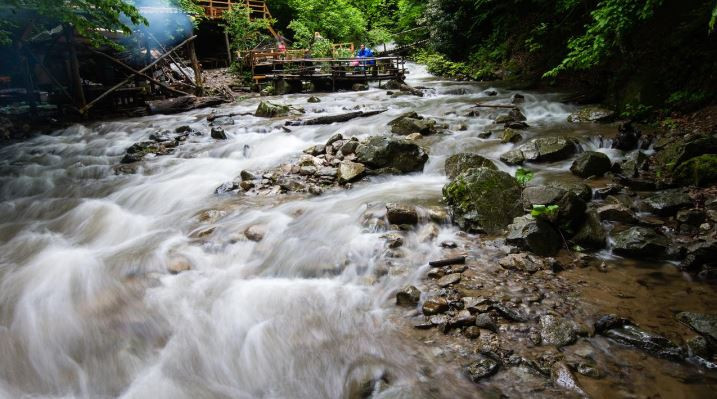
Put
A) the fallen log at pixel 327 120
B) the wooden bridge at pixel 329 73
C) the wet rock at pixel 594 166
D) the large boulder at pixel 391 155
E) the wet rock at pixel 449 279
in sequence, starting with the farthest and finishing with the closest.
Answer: the wooden bridge at pixel 329 73
the fallen log at pixel 327 120
the large boulder at pixel 391 155
the wet rock at pixel 594 166
the wet rock at pixel 449 279

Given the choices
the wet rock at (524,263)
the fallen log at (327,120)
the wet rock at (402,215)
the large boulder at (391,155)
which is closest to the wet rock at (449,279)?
the wet rock at (524,263)

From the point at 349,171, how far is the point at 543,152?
137 inches

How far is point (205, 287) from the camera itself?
13.9 feet

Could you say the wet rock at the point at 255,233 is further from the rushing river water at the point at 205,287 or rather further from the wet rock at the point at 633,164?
the wet rock at the point at 633,164

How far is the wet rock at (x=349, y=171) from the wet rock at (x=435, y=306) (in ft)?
11.4

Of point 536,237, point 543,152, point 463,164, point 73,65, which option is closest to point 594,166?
point 543,152

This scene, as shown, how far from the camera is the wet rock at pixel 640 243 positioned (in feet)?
13.3

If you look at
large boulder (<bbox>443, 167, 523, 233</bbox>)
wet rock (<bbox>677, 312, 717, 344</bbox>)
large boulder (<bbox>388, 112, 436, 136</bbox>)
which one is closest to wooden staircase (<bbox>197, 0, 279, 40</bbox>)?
large boulder (<bbox>388, 112, 436, 136</bbox>)

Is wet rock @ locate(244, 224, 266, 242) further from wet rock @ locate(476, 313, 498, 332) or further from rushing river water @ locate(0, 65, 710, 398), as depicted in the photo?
wet rock @ locate(476, 313, 498, 332)

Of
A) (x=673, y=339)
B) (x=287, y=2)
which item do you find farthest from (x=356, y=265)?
(x=287, y=2)

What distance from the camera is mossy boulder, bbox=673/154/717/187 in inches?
199

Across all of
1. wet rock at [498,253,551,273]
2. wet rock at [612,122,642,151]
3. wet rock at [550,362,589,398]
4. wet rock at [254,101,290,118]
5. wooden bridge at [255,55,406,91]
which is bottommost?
wet rock at [550,362,589,398]

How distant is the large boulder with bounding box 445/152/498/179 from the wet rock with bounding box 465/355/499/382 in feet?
12.7

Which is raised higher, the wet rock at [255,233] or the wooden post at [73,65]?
the wooden post at [73,65]
